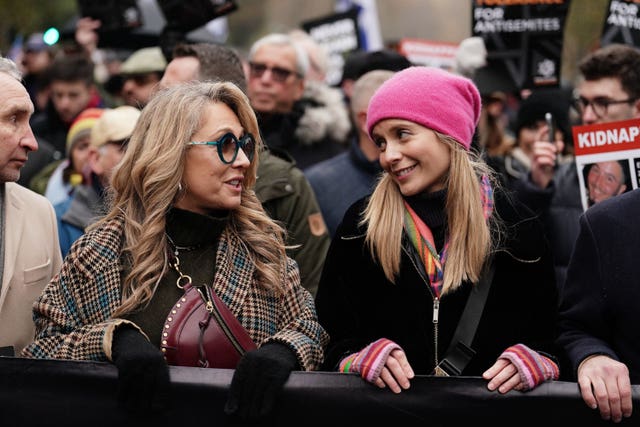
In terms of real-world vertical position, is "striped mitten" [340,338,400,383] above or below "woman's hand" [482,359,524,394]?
above

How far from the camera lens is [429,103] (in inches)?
169

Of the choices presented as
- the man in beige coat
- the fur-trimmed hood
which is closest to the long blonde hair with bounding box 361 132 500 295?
the man in beige coat

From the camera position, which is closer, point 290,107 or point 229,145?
point 229,145

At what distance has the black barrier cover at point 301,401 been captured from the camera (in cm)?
368

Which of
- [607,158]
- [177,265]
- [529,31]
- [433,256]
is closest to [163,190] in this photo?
[177,265]

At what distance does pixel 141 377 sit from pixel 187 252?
718 millimetres

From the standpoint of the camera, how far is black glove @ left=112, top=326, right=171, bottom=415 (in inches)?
144

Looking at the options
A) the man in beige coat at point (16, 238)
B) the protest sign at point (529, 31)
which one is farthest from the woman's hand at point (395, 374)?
the protest sign at point (529, 31)

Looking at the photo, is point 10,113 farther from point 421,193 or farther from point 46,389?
point 421,193

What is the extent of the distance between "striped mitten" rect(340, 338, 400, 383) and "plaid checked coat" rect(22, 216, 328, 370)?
231 mm

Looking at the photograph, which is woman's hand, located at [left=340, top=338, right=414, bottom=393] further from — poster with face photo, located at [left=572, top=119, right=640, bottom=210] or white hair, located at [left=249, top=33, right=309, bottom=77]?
white hair, located at [left=249, top=33, right=309, bottom=77]

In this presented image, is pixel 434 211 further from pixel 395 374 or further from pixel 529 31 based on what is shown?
pixel 529 31

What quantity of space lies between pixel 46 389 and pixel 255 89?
3.87 meters

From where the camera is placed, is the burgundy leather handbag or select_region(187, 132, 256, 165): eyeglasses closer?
the burgundy leather handbag
